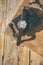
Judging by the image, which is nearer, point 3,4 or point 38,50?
point 38,50

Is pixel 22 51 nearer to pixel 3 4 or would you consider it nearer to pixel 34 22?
pixel 34 22

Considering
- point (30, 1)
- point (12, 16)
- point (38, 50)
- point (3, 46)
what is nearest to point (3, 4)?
point (12, 16)

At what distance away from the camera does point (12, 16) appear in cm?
164

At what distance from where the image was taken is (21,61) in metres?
1.62

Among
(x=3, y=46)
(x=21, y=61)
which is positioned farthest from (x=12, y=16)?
(x=21, y=61)

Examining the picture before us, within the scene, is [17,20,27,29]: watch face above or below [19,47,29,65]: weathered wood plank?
above

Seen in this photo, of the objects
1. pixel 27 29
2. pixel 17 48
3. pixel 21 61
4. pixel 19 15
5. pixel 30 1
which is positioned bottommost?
pixel 21 61

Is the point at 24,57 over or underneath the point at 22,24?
underneath

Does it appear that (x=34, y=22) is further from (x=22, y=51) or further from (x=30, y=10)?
(x=22, y=51)

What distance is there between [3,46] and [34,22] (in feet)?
1.15

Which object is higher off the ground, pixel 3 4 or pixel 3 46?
pixel 3 4

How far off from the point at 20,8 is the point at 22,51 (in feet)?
1.25

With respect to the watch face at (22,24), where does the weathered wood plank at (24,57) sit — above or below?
below

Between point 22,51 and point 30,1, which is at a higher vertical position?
point 30,1
